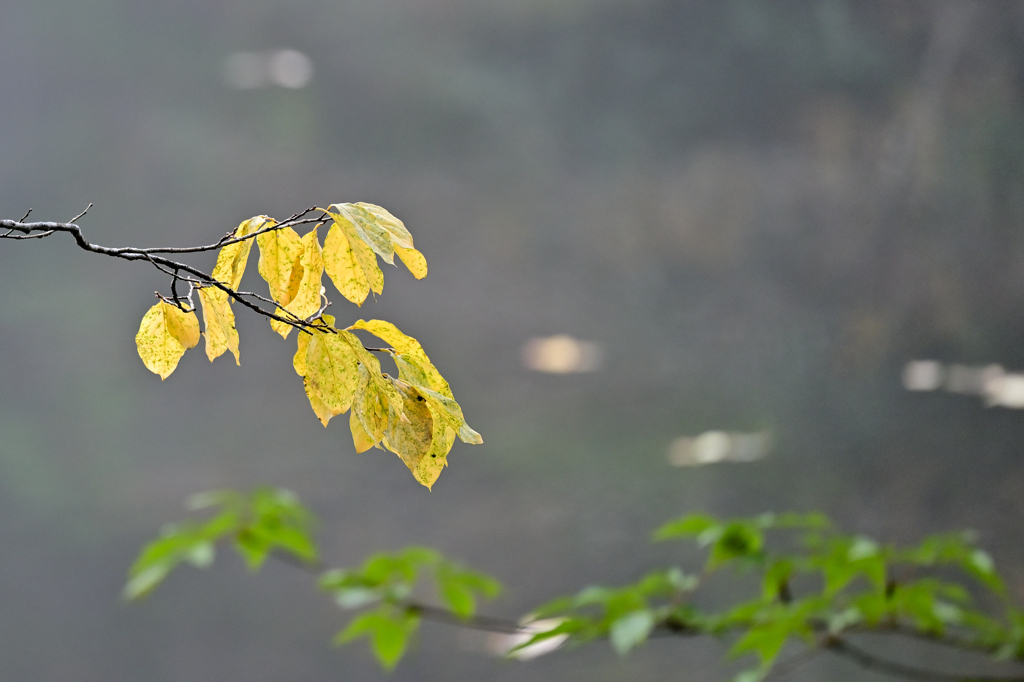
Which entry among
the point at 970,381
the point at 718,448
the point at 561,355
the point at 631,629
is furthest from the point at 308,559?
the point at 970,381

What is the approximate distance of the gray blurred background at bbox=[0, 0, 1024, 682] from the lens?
169 cm

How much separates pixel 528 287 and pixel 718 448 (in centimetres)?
64

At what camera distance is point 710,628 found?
94cm

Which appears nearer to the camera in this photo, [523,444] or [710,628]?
[710,628]

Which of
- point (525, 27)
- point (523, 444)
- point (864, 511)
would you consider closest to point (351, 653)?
point (523, 444)

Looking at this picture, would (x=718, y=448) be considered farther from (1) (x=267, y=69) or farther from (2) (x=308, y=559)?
(1) (x=267, y=69)

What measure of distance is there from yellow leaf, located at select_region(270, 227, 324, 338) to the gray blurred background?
1.43 m

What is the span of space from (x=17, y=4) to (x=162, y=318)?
184 centimetres

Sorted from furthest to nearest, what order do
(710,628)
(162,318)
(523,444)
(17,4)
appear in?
1. (523,444)
2. (17,4)
3. (710,628)
4. (162,318)

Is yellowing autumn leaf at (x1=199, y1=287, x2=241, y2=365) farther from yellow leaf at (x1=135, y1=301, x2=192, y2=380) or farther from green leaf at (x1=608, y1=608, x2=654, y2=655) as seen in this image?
green leaf at (x1=608, y1=608, x2=654, y2=655)

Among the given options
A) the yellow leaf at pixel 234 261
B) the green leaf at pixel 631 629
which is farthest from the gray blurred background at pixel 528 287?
the yellow leaf at pixel 234 261

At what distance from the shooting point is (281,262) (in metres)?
0.32

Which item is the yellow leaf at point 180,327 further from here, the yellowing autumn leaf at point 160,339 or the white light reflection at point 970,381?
the white light reflection at point 970,381

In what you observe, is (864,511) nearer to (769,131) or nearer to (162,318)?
(769,131)
